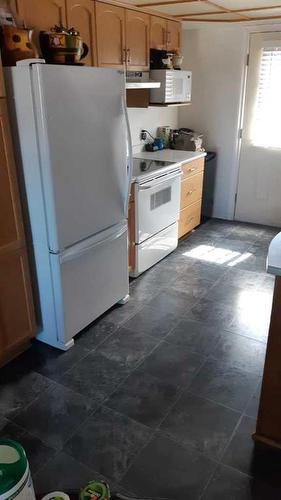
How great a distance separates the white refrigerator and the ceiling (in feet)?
3.47

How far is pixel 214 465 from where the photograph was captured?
1.72 meters

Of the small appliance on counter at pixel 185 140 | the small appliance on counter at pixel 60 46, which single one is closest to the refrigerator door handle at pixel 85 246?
the small appliance on counter at pixel 60 46

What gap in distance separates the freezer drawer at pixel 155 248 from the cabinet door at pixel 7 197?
1298mm

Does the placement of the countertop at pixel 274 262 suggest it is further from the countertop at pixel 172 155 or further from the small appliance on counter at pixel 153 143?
the small appliance on counter at pixel 153 143

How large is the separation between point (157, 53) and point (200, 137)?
130 centimetres

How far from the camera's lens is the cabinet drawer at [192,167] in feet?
12.7

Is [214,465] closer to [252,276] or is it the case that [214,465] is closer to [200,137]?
[252,276]

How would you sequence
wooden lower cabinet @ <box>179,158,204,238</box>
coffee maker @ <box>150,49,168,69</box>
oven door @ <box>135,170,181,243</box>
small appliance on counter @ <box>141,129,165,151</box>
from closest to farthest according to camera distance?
oven door @ <box>135,170,181,243</box>
coffee maker @ <box>150,49,168,69</box>
wooden lower cabinet @ <box>179,158,204,238</box>
small appliance on counter @ <box>141,129,165,151</box>

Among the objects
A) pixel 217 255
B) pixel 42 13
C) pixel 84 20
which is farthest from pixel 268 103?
pixel 42 13

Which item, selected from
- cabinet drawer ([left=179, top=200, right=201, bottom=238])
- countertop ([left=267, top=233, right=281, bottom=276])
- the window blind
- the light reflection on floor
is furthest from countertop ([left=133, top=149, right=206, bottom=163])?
countertop ([left=267, top=233, right=281, bottom=276])

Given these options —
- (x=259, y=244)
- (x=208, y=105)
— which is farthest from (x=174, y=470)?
(x=208, y=105)

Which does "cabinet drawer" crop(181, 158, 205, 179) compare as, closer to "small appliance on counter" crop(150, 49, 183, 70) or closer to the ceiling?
"small appliance on counter" crop(150, 49, 183, 70)

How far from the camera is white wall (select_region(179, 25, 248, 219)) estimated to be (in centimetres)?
430

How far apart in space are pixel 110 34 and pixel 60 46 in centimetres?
85
